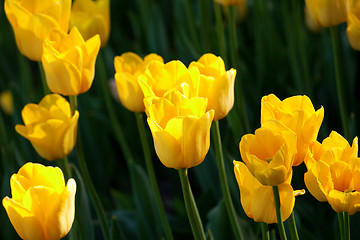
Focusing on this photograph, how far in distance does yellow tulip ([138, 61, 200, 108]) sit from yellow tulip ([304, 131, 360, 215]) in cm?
22

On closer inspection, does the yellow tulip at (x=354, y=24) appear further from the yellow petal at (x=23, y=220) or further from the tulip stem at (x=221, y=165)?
the yellow petal at (x=23, y=220)

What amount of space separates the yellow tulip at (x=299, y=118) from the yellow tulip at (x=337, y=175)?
19mm

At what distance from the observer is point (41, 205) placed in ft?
2.64

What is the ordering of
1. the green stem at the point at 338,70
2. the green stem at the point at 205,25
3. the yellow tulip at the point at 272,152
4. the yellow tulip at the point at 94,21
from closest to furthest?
the yellow tulip at the point at 272,152 < the green stem at the point at 338,70 < the yellow tulip at the point at 94,21 < the green stem at the point at 205,25

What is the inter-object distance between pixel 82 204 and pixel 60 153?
0.77ft

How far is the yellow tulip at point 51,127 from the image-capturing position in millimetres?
1030

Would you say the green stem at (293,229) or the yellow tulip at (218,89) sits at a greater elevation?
the yellow tulip at (218,89)

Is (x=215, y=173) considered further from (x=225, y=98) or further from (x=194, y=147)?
(x=194, y=147)

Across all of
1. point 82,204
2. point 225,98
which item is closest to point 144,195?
point 82,204

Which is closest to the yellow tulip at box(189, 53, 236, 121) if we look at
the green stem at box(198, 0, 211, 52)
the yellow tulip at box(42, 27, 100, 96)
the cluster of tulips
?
the cluster of tulips

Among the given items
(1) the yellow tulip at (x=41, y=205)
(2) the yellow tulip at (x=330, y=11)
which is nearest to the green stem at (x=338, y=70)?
(2) the yellow tulip at (x=330, y=11)

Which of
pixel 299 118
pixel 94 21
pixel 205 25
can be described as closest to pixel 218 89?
pixel 299 118

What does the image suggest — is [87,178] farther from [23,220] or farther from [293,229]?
[293,229]

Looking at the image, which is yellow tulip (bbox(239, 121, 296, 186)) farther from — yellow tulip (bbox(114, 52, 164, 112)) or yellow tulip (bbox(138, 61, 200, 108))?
yellow tulip (bbox(114, 52, 164, 112))
